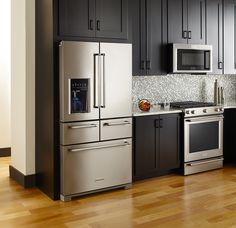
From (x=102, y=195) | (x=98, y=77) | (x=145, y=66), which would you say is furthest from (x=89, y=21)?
(x=102, y=195)

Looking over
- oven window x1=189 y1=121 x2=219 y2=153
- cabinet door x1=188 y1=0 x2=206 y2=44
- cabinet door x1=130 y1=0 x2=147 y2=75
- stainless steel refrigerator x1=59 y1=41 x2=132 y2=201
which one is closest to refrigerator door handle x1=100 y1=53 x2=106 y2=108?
stainless steel refrigerator x1=59 y1=41 x2=132 y2=201

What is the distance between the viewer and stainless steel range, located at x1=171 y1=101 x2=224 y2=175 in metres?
4.88

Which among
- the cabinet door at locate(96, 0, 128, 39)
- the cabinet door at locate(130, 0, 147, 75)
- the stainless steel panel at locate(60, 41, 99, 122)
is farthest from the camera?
the cabinet door at locate(130, 0, 147, 75)

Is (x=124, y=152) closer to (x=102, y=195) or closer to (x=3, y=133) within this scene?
(x=102, y=195)

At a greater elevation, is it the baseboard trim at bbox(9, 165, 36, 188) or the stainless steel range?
the stainless steel range

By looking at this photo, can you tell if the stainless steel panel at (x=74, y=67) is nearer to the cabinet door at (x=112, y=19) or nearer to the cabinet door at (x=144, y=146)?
the cabinet door at (x=112, y=19)

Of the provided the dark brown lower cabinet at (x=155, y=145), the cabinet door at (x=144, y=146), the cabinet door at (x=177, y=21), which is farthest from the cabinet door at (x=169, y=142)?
the cabinet door at (x=177, y=21)

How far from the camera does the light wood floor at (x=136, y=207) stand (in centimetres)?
334

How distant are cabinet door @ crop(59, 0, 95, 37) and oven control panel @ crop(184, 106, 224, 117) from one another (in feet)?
5.35

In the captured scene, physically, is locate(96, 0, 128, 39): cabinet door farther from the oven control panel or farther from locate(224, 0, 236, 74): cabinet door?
Result: locate(224, 0, 236, 74): cabinet door

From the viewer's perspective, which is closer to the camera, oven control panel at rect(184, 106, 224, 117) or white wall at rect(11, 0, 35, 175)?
white wall at rect(11, 0, 35, 175)

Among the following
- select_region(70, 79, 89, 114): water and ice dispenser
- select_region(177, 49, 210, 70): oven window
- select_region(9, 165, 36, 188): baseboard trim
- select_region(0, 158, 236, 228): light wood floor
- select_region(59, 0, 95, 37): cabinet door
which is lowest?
select_region(0, 158, 236, 228): light wood floor

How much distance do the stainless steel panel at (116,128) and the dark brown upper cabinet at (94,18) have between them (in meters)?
0.91

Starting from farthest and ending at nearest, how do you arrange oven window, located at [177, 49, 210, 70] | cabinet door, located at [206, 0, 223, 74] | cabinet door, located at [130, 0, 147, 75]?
cabinet door, located at [206, 0, 223, 74], oven window, located at [177, 49, 210, 70], cabinet door, located at [130, 0, 147, 75]
